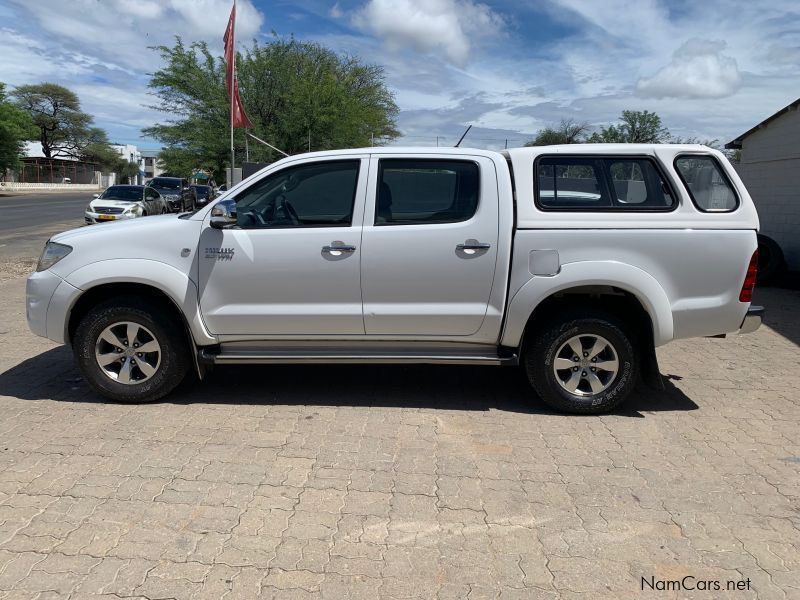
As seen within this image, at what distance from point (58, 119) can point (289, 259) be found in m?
86.6

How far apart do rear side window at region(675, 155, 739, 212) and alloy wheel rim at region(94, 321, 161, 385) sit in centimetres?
401

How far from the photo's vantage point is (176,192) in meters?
28.8

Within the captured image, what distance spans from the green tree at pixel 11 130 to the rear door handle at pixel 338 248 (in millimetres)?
43740

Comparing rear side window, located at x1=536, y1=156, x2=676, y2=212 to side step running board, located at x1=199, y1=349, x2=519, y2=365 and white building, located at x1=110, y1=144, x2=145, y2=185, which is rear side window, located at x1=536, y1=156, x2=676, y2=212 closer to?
side step running board, located at x1=199, y1=349, x2=519, y2=365

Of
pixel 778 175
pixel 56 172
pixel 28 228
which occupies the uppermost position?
pixel 778 175

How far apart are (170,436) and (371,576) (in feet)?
6.70

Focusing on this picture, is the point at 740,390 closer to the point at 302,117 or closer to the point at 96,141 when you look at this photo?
the point at 302,117

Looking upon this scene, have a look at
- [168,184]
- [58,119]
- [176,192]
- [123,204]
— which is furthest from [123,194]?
[58,119]

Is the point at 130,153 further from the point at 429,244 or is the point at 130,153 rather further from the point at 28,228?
the point at 429,244

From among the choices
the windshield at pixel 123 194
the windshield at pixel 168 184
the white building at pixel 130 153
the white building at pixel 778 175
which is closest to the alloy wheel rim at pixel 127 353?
the white building at pixel 778 175

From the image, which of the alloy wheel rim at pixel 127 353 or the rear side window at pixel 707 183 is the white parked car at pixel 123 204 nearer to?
the alloy wheel rim at pixel 127 353

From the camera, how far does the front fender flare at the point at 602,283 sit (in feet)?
14.8

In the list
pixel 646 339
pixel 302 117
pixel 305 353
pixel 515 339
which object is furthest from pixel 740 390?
pixel 302 117

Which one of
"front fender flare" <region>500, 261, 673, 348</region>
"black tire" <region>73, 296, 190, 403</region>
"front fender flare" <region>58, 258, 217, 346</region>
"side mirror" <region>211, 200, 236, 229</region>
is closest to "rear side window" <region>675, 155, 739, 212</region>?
"front fender flare" <region>500, 261, 673, 348</region>
